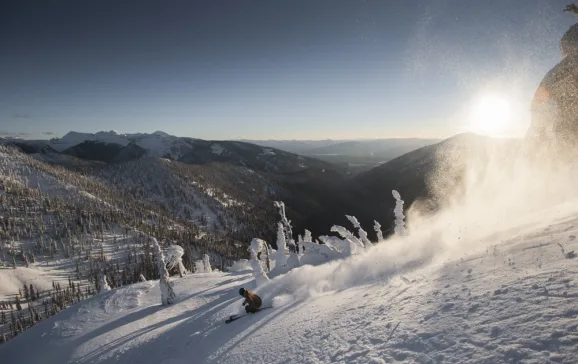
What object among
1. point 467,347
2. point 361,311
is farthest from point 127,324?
point 467,347

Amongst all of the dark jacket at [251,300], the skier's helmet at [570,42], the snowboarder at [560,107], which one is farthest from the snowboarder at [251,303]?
the skier's helmet at [570,42]

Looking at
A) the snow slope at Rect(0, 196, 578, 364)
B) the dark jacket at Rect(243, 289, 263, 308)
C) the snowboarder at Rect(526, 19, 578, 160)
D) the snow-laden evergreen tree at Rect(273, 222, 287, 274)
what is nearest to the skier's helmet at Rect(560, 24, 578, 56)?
the snowboarder at Rect(526, 19, 578, 160)

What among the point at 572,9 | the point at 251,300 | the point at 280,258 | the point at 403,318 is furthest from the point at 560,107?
the point at 251,300

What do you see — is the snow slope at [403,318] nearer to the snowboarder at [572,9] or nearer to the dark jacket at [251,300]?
the dark jacket at [251,300]

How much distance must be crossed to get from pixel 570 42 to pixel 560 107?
7.84 metres

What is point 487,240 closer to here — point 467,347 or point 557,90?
point 467,347

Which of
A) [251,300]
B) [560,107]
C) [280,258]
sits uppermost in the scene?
[560,107]

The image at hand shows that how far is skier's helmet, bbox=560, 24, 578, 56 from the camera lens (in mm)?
38416

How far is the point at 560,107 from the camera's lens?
4088 cm

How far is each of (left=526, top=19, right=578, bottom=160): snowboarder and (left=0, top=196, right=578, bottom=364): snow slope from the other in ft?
100

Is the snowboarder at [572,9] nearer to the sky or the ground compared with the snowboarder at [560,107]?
nearer to the sky

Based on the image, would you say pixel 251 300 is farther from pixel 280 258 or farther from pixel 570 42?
pixel 570 42

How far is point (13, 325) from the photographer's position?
420 feet

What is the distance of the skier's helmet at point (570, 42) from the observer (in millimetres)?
38416
